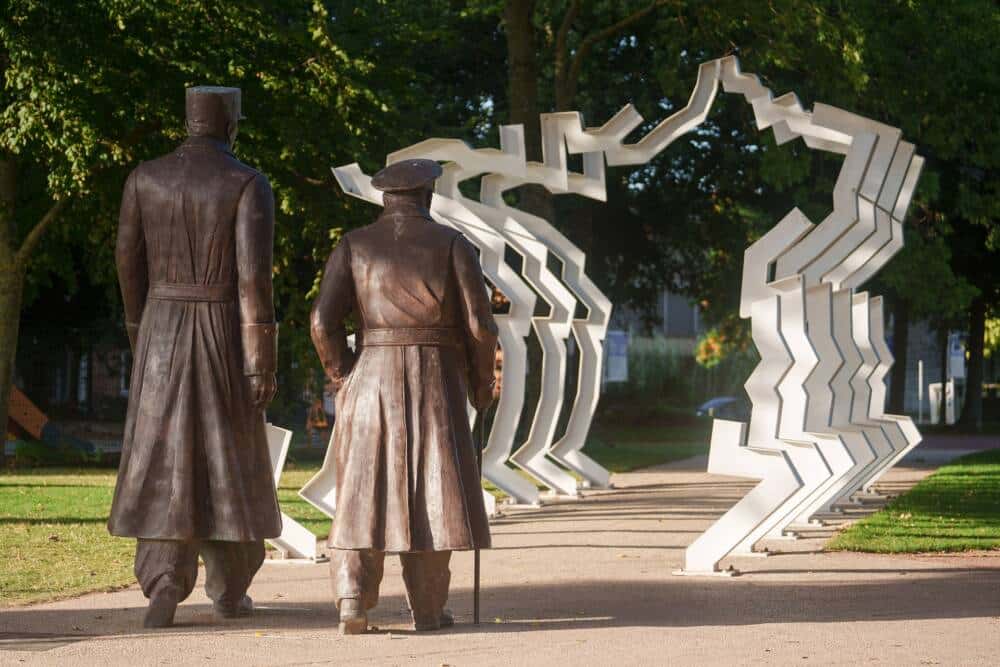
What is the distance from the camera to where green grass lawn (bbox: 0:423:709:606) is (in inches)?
395

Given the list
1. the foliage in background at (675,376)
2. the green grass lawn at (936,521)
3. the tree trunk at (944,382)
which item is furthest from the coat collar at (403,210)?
the foliage in background at (675,376)

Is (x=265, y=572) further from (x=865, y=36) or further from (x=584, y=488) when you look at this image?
(x=865, y=36)

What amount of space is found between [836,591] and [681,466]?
13.3 m

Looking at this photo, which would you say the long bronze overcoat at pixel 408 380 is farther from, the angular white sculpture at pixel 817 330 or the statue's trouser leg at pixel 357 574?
the angular white sculpture at pixel 817 330

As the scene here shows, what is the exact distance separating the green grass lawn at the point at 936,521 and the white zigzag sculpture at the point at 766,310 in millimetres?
415

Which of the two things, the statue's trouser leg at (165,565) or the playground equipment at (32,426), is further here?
the playground equipment at (32,426)

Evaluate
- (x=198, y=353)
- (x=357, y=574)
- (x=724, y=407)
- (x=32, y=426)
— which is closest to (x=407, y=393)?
(x=357, y=574)

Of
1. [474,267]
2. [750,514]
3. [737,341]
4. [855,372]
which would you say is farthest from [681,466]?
[737,341]

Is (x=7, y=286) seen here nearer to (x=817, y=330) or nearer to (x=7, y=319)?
(x=7, y=319)

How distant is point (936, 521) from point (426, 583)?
7.59 m

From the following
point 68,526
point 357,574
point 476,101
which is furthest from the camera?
point 476,101

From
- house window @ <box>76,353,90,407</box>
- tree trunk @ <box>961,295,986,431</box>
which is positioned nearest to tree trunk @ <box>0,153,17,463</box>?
house window @ <box>76,353,90,407</box>

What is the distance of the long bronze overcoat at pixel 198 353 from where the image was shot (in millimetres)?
8062

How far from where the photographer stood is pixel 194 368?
320 inches
